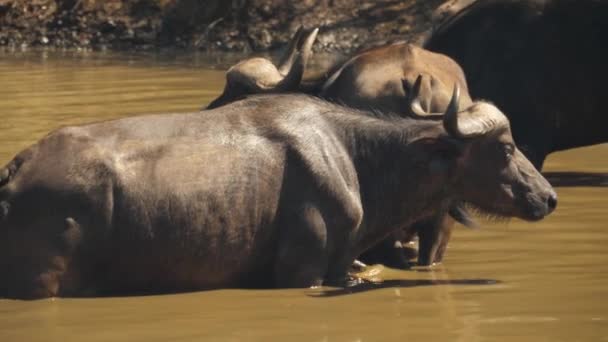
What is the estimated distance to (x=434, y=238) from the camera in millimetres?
10523

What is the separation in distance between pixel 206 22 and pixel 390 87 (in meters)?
13.9

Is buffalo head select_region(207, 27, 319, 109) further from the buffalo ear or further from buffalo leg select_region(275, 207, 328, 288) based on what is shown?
buffalo leg select_region(275, 207, 328, 288)

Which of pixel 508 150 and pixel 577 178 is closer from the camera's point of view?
pixel 508 150

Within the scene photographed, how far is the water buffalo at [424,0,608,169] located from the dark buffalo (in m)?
4.05

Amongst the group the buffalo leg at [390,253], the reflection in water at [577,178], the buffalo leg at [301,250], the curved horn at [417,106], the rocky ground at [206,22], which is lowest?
the rocky ground at [206,22]

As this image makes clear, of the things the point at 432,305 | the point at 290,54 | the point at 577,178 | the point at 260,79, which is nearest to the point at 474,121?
the point at 432,305

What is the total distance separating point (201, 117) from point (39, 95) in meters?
9.86

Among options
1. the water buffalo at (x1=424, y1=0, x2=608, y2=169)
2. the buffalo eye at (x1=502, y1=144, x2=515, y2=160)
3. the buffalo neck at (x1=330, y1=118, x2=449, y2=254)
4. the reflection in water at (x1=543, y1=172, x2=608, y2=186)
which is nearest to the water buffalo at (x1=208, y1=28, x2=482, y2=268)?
the buffalo neck at (x1=330, y1=118, x2=449, y2=254)

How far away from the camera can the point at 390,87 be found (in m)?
10.7

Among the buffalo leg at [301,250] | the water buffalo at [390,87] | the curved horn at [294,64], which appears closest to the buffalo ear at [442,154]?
the water buffalo at [390,87]

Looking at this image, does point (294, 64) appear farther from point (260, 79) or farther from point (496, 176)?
point (496, 176)

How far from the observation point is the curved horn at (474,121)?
9.55m

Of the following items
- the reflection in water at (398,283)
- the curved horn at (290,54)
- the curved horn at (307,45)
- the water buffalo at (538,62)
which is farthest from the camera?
the water buffalo at (538,62)

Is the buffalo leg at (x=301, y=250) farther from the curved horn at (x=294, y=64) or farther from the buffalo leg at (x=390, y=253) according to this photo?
the curved horn at (x=294, y=64)
